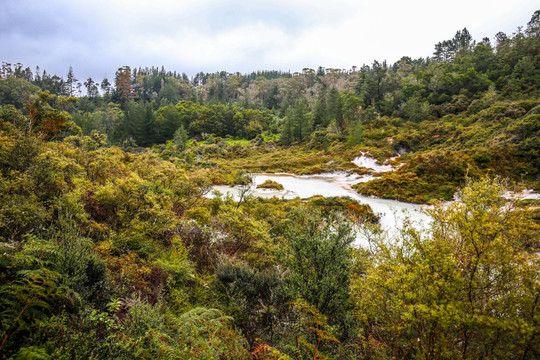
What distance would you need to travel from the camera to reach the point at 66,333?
7.60 ft

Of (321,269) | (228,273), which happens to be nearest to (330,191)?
(228,273)

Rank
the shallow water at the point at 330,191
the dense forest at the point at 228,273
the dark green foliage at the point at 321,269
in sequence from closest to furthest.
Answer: the dense forest at the point at 228,273 → the dark green foliage at the point at 321,269 → the shallow water at the point at 330,191

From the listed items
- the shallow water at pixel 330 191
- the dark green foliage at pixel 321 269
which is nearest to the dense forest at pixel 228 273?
the dark green foliage at pixel 321 269

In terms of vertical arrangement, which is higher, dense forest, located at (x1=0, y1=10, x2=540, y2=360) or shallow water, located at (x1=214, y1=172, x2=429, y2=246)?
dense forest, located at (x1=0, y1=10, x2=540, y2=360)

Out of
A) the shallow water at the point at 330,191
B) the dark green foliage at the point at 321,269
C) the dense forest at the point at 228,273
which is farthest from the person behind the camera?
the shallow water at the point at 330,191

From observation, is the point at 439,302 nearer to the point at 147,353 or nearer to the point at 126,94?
the point at 147,353

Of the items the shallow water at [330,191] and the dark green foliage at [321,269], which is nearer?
the dark green foliage at [321,269]

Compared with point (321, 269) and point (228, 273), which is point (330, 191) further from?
point (321, 269)

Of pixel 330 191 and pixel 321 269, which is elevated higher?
pixel 321 269

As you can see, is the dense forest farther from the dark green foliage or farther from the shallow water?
the shallow water

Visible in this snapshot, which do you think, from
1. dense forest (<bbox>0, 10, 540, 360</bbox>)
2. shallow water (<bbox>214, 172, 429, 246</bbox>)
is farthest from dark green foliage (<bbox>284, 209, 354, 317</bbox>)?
shallow water (<bbox>214, 172, 429, 246</bbox>)

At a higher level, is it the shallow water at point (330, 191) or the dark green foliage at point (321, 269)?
the dark green foliage at point (321, 269)

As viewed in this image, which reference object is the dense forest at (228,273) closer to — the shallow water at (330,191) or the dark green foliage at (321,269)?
the dark green foliage at (321,269)

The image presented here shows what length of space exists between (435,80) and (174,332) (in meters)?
53.8
